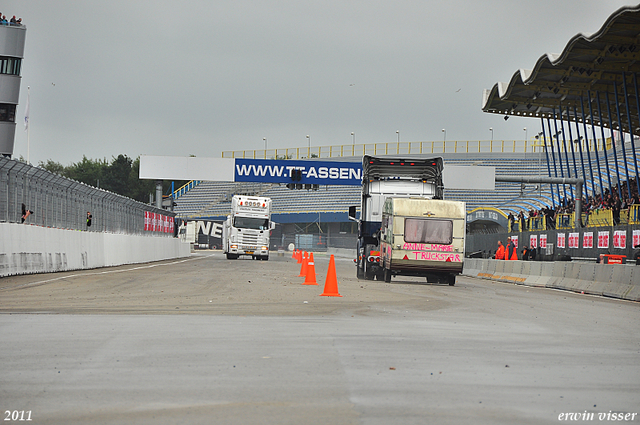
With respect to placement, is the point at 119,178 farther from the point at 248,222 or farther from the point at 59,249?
the point at 59,249

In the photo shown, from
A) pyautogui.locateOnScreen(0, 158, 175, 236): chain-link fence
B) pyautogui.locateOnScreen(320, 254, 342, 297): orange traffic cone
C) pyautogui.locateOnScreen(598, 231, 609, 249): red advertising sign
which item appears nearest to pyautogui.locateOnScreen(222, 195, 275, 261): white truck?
pyautogui.locateOnScreen(0, 158, 175, 236): chain-link fence

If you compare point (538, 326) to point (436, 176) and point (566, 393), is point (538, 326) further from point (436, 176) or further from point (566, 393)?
point (436, 176)

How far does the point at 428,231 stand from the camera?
80.3 ft

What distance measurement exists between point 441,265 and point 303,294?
28.3 ft

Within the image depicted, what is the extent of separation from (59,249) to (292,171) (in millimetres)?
27809

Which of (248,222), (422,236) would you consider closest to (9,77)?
(248,222)

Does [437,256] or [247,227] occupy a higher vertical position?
[247,227]

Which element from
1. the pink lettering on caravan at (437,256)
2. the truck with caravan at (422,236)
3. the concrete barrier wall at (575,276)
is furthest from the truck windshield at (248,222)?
the pink lettering on caravan at (437,256)

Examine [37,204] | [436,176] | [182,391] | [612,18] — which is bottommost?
[182,391]

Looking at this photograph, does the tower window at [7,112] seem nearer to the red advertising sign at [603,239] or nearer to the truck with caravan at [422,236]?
the truck with caravan at [422,236]

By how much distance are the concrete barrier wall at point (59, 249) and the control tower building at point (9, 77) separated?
28.4 metres

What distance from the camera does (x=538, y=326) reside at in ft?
36.4

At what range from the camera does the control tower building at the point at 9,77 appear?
6044cm

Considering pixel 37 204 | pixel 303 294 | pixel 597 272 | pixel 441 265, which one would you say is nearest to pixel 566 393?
pixel 303 294
